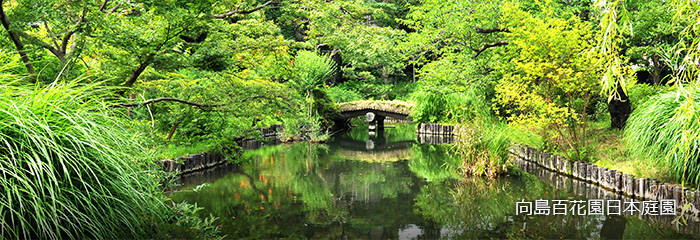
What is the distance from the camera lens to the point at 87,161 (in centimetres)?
307

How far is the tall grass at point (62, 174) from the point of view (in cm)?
278

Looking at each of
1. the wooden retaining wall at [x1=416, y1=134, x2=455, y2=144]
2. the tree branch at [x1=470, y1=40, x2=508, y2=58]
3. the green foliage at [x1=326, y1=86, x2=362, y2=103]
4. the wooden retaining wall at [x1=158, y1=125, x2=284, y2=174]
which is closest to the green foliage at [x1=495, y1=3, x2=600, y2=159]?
the tree branch at [x1=470, y1=40, x2=508, y2=58]

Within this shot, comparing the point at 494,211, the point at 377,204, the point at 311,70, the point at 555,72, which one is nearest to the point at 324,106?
the point at 311,70

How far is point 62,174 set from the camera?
3.03 m

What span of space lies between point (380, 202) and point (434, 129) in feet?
38.9

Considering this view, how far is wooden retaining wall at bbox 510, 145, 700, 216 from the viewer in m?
5.76

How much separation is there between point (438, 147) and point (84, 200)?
11594 millimetres

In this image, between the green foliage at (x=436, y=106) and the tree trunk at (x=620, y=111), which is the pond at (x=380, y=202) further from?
the green foliage at (x=436, y=106)

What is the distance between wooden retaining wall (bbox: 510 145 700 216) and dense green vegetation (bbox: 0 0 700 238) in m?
0.25

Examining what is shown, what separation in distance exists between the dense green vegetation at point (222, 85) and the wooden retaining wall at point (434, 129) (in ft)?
10.1

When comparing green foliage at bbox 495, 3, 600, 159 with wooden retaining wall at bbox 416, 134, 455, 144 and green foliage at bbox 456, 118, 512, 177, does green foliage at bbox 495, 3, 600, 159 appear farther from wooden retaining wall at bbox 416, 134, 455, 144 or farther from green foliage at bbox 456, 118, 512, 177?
wooden retaining wall at bbox 416, 134, 455, 144

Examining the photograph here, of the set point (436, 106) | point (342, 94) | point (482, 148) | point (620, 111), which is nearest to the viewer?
point (482, 148)

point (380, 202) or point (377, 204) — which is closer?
point (377, 204)

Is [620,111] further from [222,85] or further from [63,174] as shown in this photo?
[63,174]
